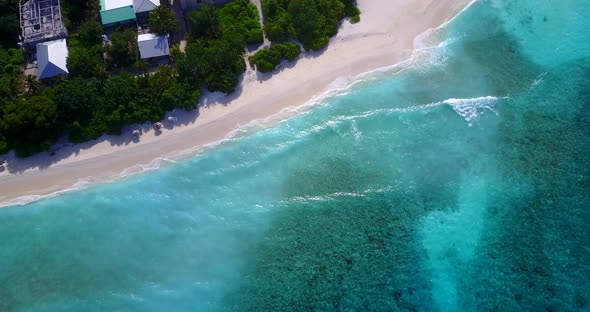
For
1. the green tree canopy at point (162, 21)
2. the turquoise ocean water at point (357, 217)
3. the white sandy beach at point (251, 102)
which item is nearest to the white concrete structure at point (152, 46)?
the green tree canopy at point (162, 21)

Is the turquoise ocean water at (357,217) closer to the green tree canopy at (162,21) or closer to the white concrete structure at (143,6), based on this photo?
the green tree canopy at (162,21)

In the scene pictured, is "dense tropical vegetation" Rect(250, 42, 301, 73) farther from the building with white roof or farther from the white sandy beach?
the building with white roof

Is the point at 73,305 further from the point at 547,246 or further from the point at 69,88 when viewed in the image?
the point at 547,246

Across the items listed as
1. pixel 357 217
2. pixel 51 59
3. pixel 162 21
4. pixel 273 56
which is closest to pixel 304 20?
pixel 273 56

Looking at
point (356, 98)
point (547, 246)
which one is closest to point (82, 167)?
point (356, 98)

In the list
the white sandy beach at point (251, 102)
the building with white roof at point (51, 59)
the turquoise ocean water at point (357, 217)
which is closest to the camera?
the turquoise ocean water at point (357, 217)

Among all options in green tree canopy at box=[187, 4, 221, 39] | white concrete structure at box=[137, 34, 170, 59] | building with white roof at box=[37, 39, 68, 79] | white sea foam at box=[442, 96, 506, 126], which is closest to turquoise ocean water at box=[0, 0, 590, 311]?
white sea foam at box=[442, 96, 506, 126]

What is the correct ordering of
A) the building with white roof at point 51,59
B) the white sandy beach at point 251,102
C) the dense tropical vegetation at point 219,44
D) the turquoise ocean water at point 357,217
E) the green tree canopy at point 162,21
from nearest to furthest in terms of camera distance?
the turquoise ocean water at point 357,217, the white sandy beach at point 251,102, the building with white roof at point 51,59, the dense tropical vegetation at point 219,44, the green tree canopy at point 162,21
